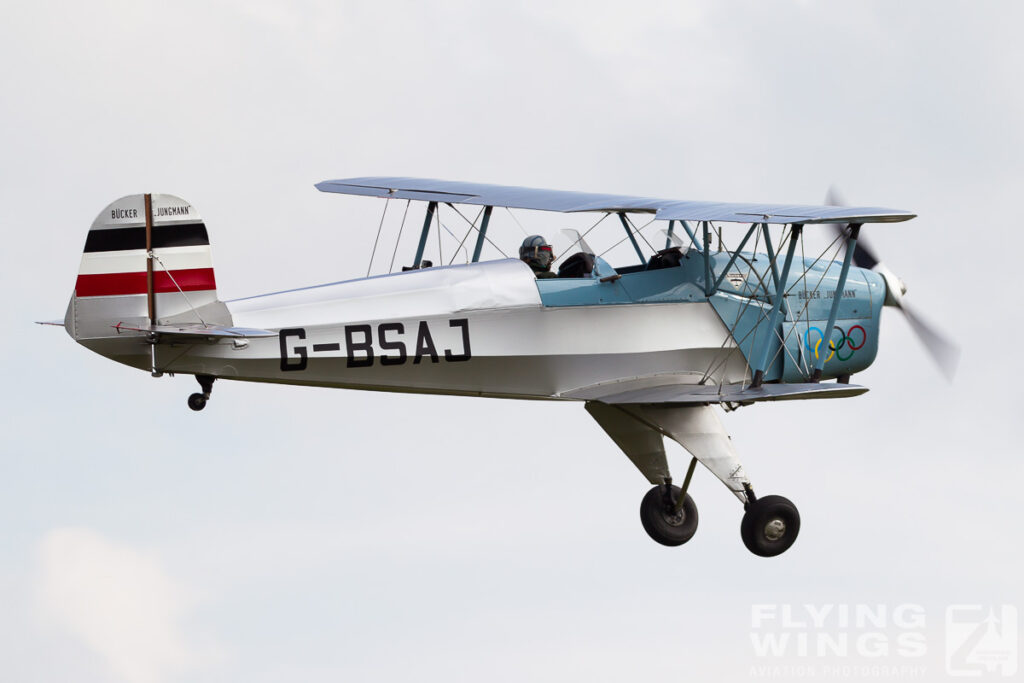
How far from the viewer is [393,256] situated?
14.5m

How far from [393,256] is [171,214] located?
9.52ft

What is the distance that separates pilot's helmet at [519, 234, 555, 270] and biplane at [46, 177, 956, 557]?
0.41 ft

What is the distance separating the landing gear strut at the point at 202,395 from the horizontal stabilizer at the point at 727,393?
3.21 m

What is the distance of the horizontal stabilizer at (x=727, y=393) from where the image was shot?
12.8 meters

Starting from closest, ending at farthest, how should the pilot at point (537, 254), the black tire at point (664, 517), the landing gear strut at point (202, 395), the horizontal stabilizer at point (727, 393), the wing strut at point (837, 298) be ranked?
the landing gear strut at point (202, 395), the horizontal stabilizer at point (727, 393), the wing strut at point (837, 298), the pilot at point (537, 254), the black tire at point (664, 517)

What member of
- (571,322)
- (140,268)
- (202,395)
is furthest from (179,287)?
(571,322)

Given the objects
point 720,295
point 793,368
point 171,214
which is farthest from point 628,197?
point 171,214

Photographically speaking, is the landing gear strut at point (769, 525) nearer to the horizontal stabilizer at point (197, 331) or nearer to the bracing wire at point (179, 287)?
the horizontal stabilizer at point (197, 331)

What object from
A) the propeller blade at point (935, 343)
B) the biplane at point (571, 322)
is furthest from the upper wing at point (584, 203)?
the propeller blade at point (935, 343)

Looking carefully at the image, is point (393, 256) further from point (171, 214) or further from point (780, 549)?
point (780, 549)

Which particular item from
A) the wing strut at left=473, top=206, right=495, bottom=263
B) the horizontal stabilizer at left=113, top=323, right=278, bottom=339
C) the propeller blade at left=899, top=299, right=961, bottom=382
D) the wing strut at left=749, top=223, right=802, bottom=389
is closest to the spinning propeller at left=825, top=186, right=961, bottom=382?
the propeller blade at left=899, top=299, right=961, bottom=382

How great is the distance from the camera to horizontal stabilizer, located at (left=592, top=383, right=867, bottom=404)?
12828 millimetres

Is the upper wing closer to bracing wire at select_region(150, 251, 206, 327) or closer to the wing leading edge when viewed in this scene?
the wing leading edge

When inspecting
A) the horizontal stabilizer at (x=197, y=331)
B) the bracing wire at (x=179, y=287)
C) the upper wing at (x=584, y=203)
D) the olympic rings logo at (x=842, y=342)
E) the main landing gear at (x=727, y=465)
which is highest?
the upper wing at (x=584, y=203)
